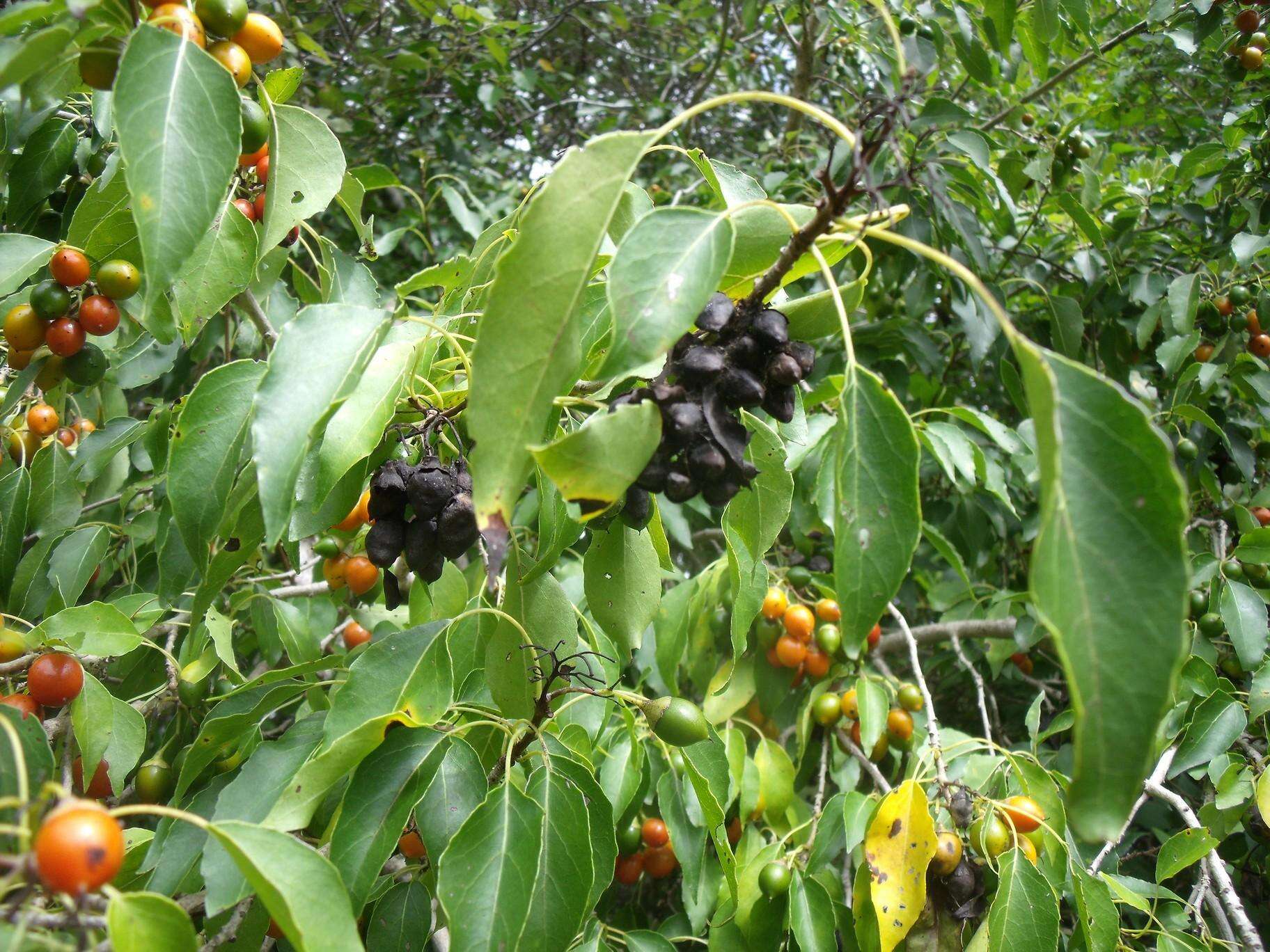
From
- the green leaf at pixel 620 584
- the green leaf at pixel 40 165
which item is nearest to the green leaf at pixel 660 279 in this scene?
the green leaf at pixel 620 584

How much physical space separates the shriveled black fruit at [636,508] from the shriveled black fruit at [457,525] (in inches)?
8.5

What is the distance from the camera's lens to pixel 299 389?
966 millimetres

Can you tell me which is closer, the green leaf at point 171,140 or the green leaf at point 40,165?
the green leaf at point 171,140

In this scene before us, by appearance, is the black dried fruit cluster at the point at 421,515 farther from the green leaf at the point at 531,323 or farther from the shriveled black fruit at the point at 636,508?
the green leaf at the point at 531,323

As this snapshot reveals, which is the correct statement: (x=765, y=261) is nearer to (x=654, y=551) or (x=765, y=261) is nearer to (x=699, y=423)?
(x=699, y=423)

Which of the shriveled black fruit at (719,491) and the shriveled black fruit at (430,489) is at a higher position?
the shriveled black fruit at (719,491)

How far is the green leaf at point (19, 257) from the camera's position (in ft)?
4.63

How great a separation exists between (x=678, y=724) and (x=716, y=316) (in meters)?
0.69

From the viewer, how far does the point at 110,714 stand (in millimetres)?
1478

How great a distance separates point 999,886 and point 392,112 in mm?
4424

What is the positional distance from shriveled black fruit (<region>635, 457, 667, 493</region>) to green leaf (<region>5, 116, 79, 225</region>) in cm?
174

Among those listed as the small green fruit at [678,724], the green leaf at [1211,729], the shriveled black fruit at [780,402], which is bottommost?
the green leaf at [1211,729]

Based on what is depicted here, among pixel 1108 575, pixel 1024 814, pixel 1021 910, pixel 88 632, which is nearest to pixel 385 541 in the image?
pixel 88 632

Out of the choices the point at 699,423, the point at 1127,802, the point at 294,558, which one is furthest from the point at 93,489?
the point at 1127,802
